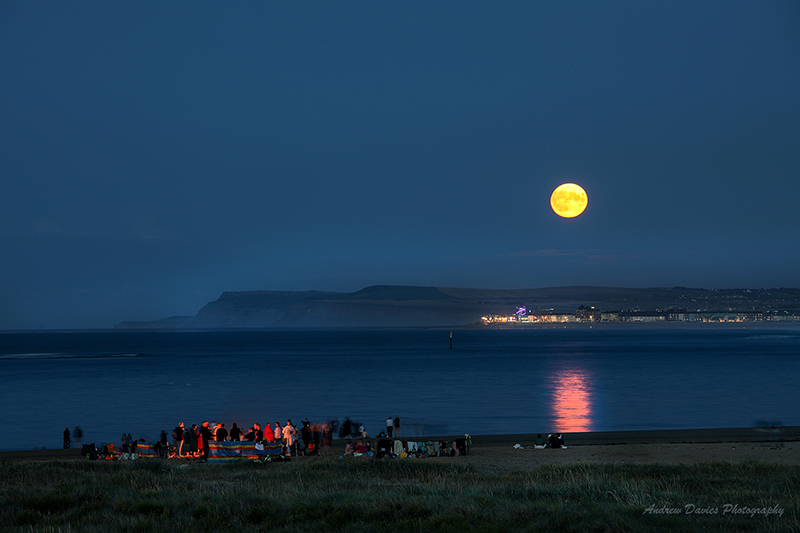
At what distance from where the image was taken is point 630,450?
30.3m

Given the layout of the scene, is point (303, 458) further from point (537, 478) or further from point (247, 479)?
point (537, 478)

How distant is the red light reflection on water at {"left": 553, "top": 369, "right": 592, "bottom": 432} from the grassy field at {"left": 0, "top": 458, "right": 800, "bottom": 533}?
2280 centimetres

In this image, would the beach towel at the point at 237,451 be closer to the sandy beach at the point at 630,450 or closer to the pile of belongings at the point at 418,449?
the sandy beach at the point at 630,450

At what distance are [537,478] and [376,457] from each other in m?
8.79

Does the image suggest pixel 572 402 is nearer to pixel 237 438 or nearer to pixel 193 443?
pixel 237 438

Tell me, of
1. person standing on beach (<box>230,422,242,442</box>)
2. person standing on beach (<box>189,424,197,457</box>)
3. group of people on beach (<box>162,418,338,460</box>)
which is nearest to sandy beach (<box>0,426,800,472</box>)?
group of people on beach (<box>162,418,338,460</box>)

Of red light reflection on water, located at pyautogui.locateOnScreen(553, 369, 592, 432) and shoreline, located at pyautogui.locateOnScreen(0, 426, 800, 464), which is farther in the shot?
red light reflection on water, located at pyautogui.locateOnScreen(553, 369, 592, 432)

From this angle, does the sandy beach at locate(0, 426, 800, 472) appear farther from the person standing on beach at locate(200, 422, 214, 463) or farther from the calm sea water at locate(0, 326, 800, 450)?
the calm sea water at locate(0, 326, 800, 450)

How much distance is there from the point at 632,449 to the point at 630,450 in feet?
1.44

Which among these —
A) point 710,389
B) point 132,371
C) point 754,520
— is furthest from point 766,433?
point 132,371

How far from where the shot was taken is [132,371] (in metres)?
104

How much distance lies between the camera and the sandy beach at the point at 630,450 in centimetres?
2686

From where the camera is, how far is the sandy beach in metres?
26.9

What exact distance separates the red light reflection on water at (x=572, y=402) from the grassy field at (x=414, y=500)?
22798 mm
